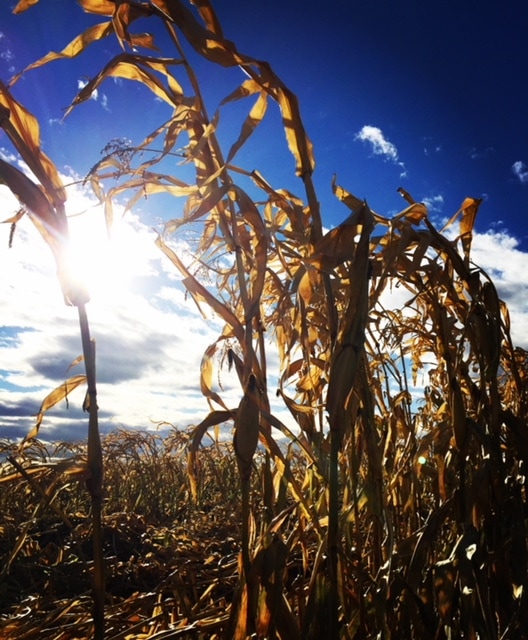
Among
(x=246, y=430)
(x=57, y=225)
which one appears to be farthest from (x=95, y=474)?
(x=57, y=225)

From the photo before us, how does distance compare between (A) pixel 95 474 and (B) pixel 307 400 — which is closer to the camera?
(A) pixel 95 474

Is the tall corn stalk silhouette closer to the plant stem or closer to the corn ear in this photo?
the plant stem

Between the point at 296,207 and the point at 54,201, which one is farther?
the point at 296,207

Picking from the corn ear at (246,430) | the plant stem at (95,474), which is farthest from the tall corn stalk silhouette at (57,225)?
the corn ear at (246,430)

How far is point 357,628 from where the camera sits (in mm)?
1121

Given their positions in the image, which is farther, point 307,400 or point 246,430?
point 307,400

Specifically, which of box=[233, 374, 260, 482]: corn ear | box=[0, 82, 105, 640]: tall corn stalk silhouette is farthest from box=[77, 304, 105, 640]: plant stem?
box=[233, 374, 260, 482]: corn ear

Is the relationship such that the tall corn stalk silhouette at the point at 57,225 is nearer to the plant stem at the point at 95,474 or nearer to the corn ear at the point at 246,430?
the plant stem at the point at 95,474

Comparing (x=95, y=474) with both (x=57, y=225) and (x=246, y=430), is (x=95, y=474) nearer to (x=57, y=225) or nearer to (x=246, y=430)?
(x=246, y=430)

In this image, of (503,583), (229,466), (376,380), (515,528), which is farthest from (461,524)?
(229,466)

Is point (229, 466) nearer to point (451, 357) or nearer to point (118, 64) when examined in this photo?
point (451, 357)

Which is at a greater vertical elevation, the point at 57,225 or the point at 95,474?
the point at 57,225

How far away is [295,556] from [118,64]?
1.85 metres

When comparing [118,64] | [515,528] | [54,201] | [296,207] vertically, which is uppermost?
[118,64]
